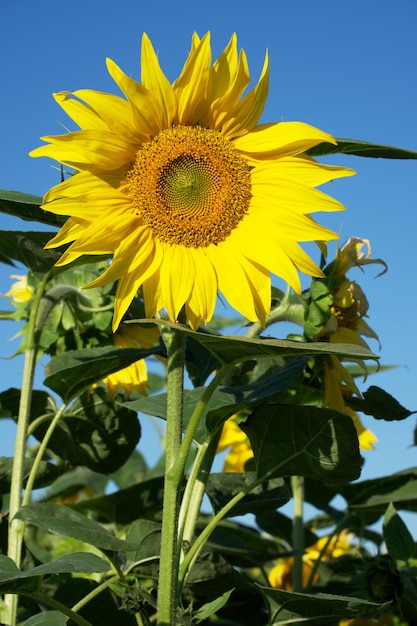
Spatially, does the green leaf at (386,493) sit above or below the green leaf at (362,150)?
below

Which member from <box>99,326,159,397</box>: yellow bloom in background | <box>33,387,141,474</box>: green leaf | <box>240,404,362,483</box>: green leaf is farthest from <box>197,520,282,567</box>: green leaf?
<box>240,404,362,483</box>: green leaf

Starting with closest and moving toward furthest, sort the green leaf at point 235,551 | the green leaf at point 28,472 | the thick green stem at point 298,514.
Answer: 1. the green leaf at point 28,472
2. the green leaf at point 235,551
3. the thick green stem at point 298,514

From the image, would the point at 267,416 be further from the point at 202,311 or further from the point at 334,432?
the point at 202,311

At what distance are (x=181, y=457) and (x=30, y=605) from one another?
0.78m

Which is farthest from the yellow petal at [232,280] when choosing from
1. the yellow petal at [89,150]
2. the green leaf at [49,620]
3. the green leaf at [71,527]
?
the green leaf at [49,620]

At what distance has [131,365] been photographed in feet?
7.15

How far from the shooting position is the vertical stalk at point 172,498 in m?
1.40

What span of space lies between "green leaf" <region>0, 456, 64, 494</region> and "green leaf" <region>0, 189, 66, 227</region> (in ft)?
1.94

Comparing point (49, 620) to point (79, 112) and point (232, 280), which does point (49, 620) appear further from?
point (79, 112)

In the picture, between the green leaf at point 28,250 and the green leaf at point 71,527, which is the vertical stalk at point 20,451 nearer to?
the green leaf at point 28,250

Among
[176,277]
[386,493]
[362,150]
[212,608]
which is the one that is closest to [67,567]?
[212,608]

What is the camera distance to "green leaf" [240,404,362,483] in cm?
160

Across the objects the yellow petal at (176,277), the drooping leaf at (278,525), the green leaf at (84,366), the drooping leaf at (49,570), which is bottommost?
the drooping leaf at (49,570)

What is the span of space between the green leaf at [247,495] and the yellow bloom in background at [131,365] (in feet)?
0.95
